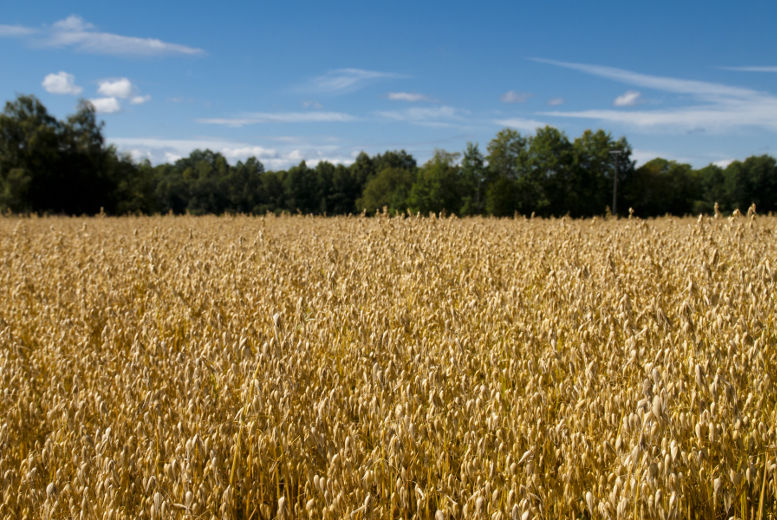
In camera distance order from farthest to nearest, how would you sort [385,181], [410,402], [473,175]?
[385,181]
[473,175]
[410,402]

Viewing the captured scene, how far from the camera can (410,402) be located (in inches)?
85.3

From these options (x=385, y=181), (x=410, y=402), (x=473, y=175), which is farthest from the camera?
(x=385, y=181)

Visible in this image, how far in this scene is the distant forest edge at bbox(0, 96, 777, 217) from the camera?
4166 centimetres

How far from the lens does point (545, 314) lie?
10.8 feet

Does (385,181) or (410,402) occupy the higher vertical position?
(385,181)

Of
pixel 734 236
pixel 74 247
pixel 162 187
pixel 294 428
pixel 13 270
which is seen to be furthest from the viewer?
pixel 162 187

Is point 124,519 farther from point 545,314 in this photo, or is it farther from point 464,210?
point 464,210

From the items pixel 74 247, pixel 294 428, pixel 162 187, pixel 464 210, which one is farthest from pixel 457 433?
pixel 162 187

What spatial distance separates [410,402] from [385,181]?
85925mm

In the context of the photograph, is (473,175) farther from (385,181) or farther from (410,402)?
(410,402)

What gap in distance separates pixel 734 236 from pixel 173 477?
476cm

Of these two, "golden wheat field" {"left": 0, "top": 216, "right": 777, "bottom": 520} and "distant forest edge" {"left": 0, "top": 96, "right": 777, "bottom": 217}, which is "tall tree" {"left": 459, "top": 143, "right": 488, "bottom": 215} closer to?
"distant forest edge" {"left": 0, "top": 96, "right": 777, "bottom": 217}

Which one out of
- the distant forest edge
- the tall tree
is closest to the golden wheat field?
the distant forest edge

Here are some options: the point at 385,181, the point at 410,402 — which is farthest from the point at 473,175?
the point at 410,402
